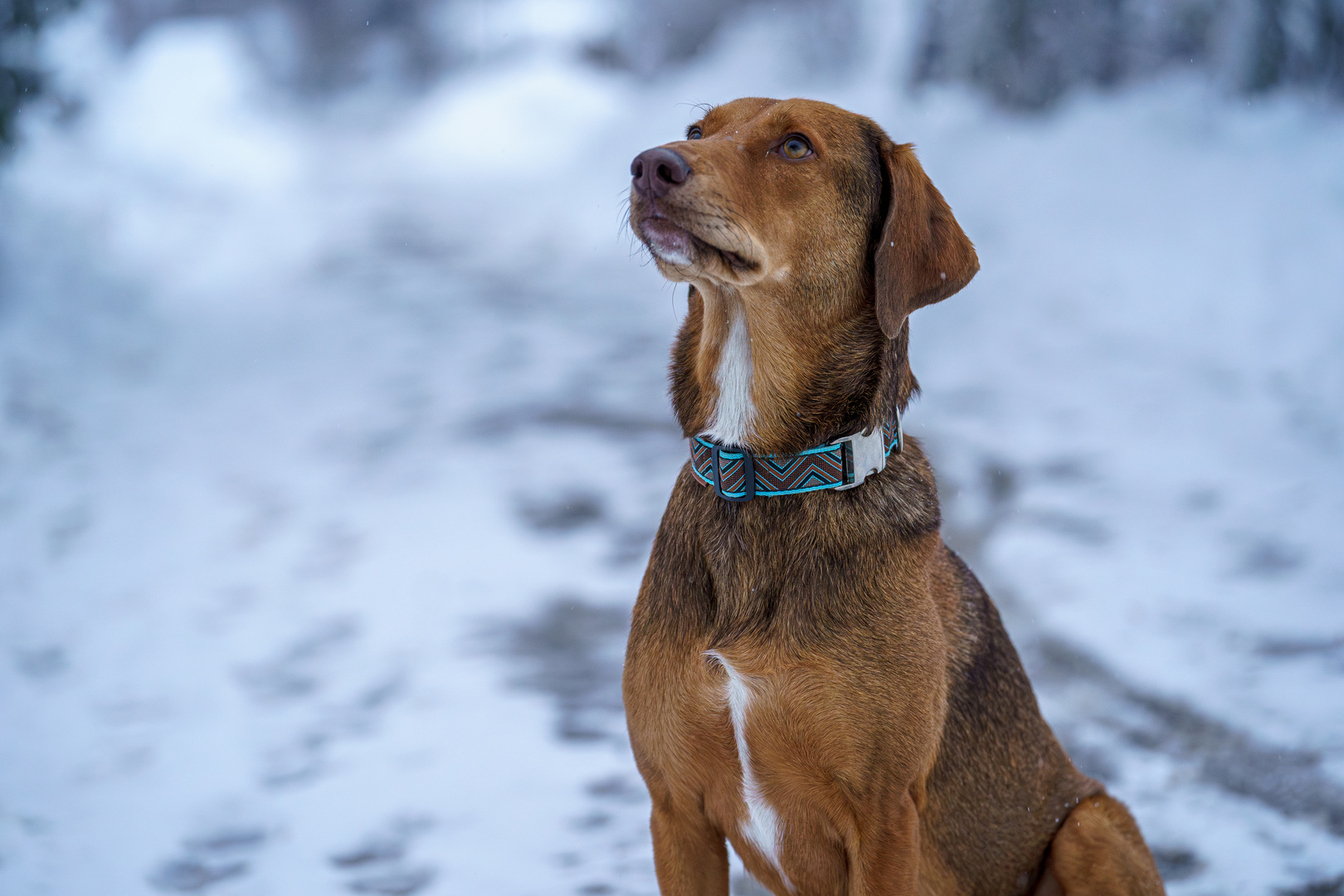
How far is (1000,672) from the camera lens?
2.80m

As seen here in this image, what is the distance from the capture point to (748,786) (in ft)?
7.84

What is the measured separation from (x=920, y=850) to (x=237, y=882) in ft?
7.41

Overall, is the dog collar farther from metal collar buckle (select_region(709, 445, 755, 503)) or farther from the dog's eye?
the dog's eye

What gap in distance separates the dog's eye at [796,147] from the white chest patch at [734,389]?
36cm

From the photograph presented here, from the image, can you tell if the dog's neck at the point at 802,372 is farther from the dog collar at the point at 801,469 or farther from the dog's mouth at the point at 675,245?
the dog's mouth at the point at 675,245

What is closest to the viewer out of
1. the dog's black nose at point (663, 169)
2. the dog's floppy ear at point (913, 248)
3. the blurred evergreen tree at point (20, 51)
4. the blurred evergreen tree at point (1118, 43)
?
the dog's black nose at point (663, 169)

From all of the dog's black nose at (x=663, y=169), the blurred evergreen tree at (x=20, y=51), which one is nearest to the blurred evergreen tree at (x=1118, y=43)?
the blurred evergreen tree at (x=20, y=51)

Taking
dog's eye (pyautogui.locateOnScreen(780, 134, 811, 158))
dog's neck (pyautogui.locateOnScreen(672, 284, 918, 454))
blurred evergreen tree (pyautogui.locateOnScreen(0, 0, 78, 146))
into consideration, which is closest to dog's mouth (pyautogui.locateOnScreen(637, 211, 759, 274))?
dog's neck (pyautogui.locateOnScreen(672, 284, 918, 454))

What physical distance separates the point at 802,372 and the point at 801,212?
34 cm

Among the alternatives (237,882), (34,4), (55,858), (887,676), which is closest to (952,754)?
(887,676)

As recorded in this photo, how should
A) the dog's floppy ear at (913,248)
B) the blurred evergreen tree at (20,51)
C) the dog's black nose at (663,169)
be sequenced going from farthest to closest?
the blurred evergreen tree at (20,51)
the dog's floppy ear at (913,248)
the dog's black nose at (663,169)

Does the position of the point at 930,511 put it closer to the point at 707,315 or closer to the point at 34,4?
the point at 707,315

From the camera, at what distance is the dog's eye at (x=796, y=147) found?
2482 mm

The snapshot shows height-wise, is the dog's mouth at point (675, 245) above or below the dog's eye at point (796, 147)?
below
